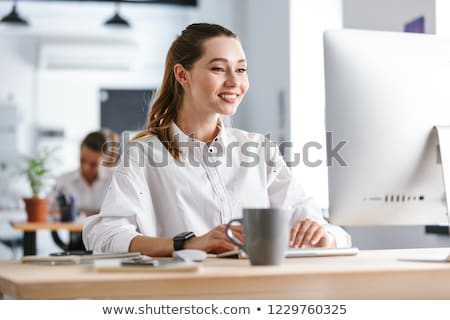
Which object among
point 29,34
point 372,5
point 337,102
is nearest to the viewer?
point 337,102

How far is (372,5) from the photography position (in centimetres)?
352

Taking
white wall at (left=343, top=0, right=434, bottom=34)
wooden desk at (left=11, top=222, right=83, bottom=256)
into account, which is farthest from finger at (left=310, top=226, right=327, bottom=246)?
wooden desk at (left=11, top=222, right=83, bottom=256)

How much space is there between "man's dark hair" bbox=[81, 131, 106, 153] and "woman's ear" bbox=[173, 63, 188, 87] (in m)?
2.69

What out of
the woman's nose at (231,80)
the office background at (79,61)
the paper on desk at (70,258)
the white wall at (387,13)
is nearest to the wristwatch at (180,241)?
the paper on desk at (70,258)

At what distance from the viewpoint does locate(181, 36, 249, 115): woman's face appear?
1.92 metres

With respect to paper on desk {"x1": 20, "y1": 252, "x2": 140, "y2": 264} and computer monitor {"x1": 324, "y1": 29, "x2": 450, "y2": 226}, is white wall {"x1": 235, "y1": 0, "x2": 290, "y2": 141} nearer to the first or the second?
computer monitor {"x1": 324, "y1": 29, "x2": 450, "y2": 226}

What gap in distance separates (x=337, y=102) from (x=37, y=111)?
678 centimetres

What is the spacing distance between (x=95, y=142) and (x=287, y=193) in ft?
9.75

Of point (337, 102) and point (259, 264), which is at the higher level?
point (337, 102)

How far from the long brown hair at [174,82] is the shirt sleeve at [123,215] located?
13 cm

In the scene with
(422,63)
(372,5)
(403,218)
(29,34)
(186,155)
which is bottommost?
(403,218)

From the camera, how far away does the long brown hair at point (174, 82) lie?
1.98 meters
